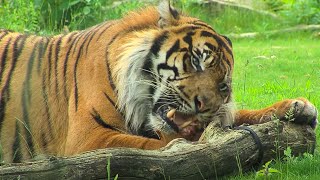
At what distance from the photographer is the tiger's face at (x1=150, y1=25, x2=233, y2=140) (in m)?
4.44

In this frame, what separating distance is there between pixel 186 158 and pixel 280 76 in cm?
543

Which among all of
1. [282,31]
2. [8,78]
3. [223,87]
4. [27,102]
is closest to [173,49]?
[223,87]

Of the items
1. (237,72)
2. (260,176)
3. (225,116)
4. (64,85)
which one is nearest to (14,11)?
(237,72)

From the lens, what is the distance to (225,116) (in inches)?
186

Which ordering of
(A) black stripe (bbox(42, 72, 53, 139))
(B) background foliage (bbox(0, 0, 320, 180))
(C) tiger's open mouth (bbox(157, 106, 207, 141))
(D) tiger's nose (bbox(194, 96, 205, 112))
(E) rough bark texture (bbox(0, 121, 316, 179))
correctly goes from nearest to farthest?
(E) rough bark texture (bbox(0, 121, 316, 179)) < (D) tiger's nose (bbox(194, 96, 205, 112)) < (C) tiger's open mouth (bbox(157, 106, 207, 141)) < (A) black stripe (bbox(42, 72, 53, 139)) < (B) background foliage (bbox(0, 0, 320, 180))

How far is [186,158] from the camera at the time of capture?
3.96m

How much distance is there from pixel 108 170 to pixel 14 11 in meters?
6.52

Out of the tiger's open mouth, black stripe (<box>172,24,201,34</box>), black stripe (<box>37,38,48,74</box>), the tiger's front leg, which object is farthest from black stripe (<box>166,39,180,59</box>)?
black stripe (<box>37,38,48,74</box>)

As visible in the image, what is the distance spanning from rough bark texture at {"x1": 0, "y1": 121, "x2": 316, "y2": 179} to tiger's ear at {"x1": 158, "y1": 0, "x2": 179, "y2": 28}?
81 centimetres

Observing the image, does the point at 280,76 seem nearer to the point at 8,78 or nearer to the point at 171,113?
the point at 8,78

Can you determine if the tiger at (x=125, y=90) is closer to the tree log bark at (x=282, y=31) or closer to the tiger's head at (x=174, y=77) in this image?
the tiger's head at (x=174, y=77)

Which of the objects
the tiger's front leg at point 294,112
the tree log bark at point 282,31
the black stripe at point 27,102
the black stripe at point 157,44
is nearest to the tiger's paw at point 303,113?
the tiger's front leg at point 294,112

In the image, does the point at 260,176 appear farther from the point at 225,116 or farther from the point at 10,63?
the point at 10,63

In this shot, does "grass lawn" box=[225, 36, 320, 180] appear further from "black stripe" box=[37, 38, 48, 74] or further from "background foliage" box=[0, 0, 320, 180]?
"black stripe" box=[37, 38, 48, 74]
